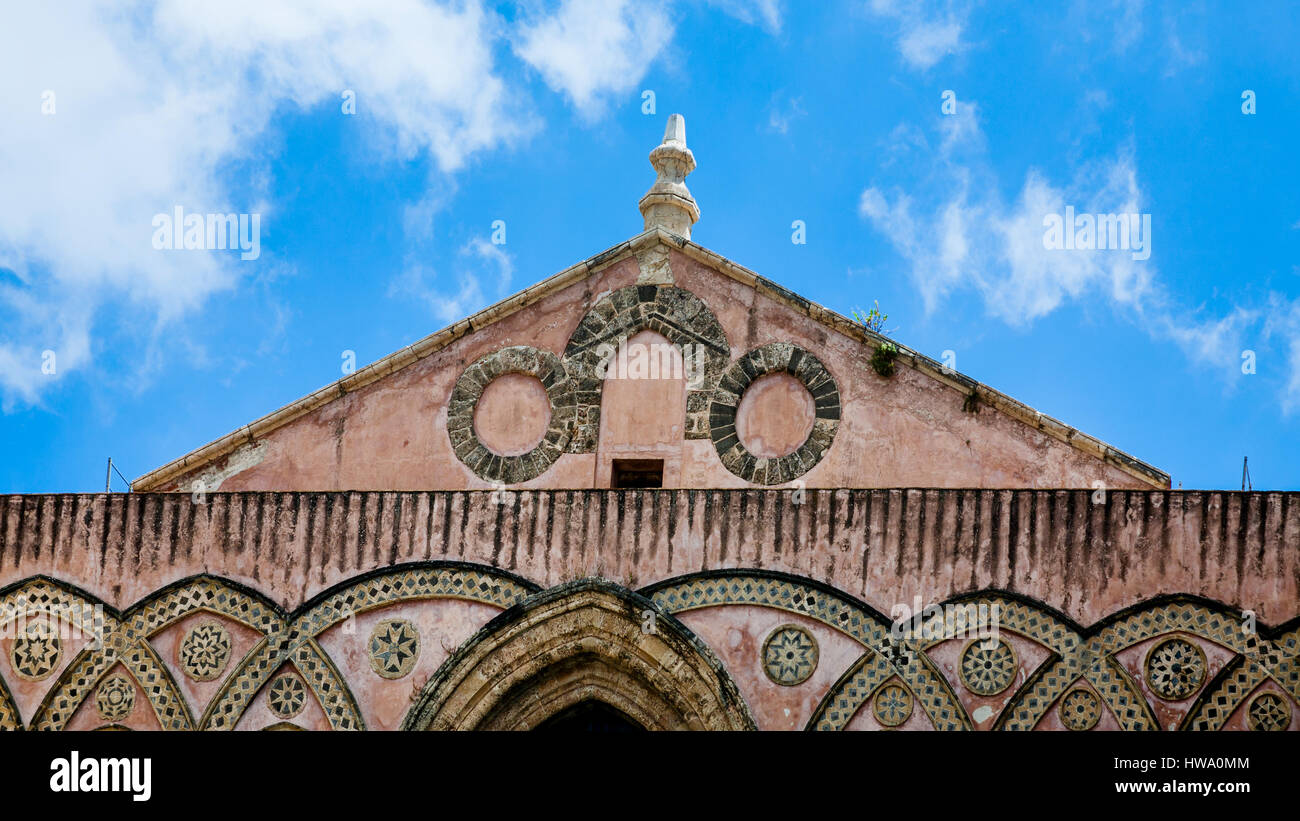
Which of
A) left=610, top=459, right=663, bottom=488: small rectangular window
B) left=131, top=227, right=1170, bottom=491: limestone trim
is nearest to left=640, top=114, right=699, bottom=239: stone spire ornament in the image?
left=131, top=227, right=1170, bottom=491: limestone trim

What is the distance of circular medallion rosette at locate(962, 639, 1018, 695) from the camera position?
14.6 m

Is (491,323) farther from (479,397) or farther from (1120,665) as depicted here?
(1120,665)

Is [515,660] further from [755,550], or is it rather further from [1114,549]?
[1114,549]

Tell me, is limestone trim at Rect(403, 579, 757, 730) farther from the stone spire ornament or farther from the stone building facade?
the stone spire ornament

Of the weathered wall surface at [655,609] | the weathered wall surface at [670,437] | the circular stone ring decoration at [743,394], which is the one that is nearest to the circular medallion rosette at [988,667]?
the weathered wall surface at [655,609]

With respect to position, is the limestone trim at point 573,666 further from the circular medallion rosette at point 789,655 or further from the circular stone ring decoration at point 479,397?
the circular stone ring decoration at point 479,397

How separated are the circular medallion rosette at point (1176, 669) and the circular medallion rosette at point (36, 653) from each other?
7586 mm

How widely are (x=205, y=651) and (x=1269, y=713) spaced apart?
23.6 ft

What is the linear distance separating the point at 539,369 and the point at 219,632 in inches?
126

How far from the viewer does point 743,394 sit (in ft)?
55.3

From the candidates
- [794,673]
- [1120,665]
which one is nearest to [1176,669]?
[1120,665]

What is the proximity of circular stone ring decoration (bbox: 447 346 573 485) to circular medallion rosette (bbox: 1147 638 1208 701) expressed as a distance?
4806mm

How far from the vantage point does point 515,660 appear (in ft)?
50.5
